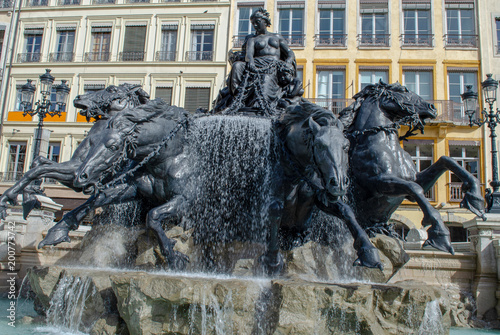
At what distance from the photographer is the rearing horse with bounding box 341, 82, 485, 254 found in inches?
215

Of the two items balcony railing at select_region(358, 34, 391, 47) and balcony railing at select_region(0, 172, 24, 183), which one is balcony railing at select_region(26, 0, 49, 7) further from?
Result: balcony railing at select_region(358, 34, 391, 47)

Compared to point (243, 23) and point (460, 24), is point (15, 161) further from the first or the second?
point (460, 24)

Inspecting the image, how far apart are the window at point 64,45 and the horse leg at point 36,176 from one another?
86.2 ft

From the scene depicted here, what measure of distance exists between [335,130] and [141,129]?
264cm

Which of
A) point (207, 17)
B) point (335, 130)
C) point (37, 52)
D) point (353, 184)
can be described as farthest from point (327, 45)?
point (335, 130)

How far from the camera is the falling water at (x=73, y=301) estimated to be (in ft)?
15.2

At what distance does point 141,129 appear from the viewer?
18.4 feet

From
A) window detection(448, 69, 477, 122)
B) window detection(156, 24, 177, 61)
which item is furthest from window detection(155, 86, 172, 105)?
window detection(448, 69, 477, 122)

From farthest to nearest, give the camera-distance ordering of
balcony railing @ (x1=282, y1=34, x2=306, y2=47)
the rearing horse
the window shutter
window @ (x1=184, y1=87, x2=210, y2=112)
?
the window shutter, window @ (x1=184, y1=87, x2=210, y2=112), balcony railing @ (x1=282, y1=34, x2=306, y2=47), the rearing horse

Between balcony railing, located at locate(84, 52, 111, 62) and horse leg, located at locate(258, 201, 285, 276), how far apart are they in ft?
88.6

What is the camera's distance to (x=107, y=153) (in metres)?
5.14

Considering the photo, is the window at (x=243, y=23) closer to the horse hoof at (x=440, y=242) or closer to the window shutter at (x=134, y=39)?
the window shutter at (x=134, y=39)

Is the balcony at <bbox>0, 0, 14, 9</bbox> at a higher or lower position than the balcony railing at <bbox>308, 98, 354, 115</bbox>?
higher

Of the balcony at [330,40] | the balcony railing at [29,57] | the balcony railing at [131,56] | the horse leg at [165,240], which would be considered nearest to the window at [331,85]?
the balcony at [330,40]
